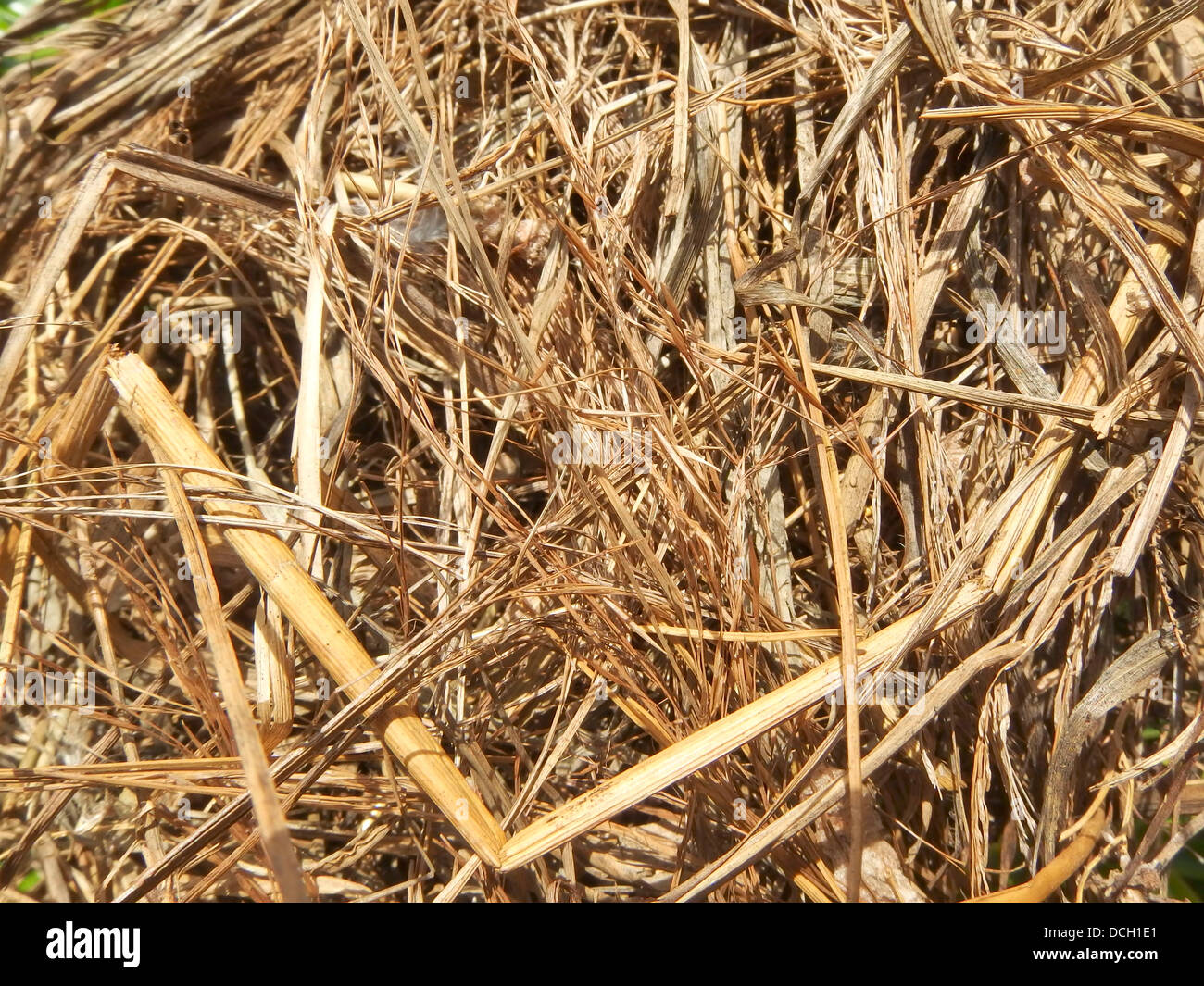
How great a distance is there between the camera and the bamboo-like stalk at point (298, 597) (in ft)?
3.60

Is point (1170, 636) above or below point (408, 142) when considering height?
below

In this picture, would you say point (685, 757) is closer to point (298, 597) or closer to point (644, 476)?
point (644, 476)

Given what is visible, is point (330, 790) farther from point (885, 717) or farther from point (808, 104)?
point (808, 104)

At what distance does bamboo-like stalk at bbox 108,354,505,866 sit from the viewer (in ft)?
3.60

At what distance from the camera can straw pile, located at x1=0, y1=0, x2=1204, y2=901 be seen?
1133 mm

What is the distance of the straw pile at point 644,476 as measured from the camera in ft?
3.72

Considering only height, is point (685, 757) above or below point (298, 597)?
below

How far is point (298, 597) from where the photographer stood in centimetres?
113

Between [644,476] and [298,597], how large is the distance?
51cm

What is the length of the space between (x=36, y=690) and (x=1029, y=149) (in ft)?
5.75

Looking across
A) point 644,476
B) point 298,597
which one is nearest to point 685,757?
point 644,476

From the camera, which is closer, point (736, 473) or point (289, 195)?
point (736, 473)

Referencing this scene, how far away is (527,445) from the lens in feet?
4.24

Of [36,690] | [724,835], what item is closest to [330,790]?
[36,690]
